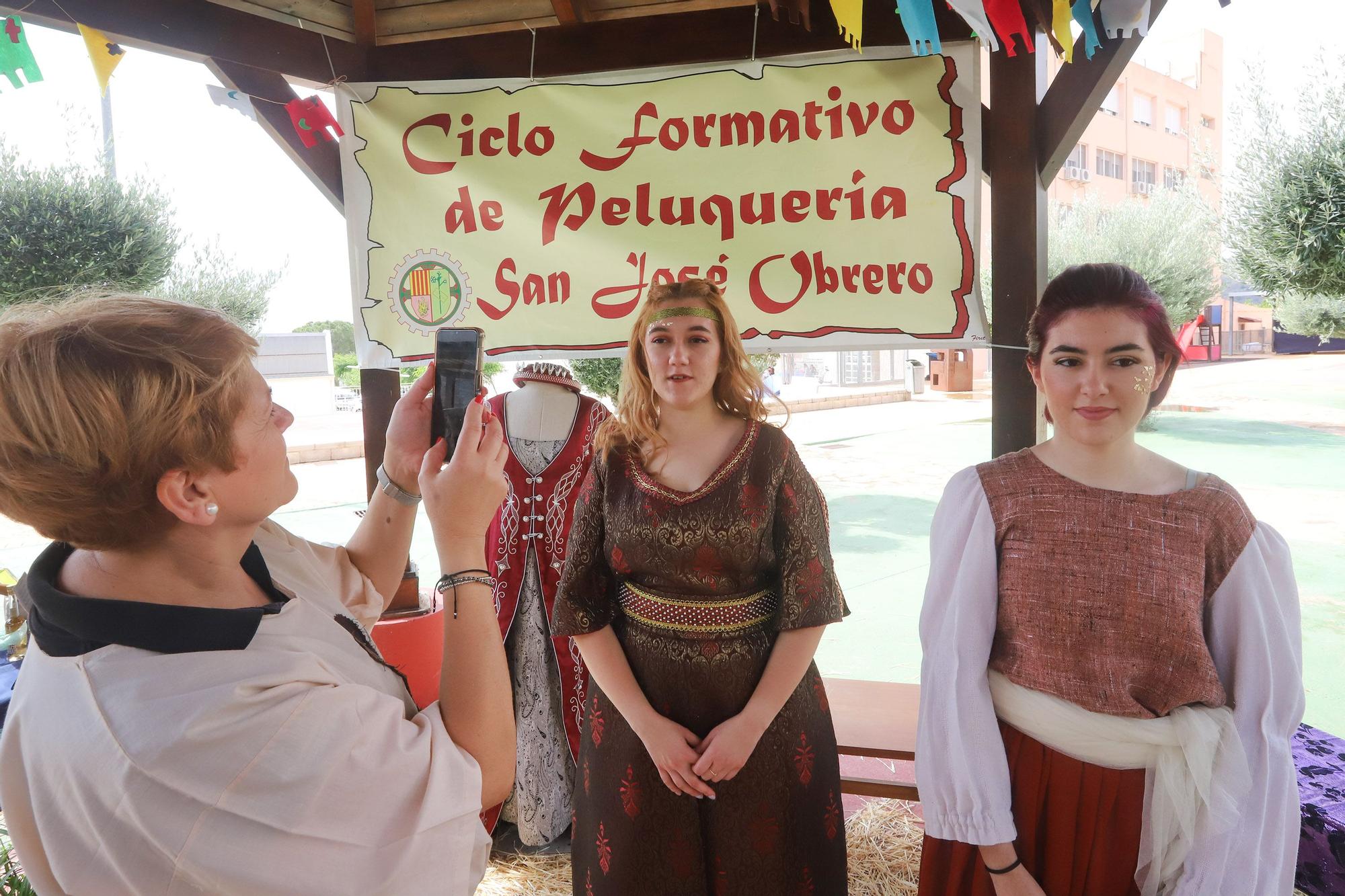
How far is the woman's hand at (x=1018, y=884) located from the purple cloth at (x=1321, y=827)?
0.93 metres

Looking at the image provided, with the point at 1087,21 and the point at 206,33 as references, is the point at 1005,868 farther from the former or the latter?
the point at 206,33

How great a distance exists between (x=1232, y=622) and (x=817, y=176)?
1.71 m

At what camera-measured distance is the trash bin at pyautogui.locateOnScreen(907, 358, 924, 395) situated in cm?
2469

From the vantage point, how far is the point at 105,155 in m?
7.59

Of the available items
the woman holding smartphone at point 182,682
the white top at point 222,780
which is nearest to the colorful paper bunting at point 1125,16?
the woman holding smartphone at point 182,682

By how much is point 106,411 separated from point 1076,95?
2397 millimetres

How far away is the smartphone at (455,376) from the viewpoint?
1128 mm

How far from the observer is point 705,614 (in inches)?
68.6

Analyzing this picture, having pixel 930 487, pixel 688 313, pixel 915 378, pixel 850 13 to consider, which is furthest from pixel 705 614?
pixel 915 378

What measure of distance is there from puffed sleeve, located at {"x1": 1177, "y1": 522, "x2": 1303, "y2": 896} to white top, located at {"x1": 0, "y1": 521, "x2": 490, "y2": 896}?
1249mm

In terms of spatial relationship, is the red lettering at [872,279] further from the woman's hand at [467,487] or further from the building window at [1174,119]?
the building window at [1174,119]

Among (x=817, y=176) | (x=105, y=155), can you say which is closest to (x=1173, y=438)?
(x=817, y=176)

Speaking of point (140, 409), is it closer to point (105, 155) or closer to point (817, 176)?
point (817, 176)

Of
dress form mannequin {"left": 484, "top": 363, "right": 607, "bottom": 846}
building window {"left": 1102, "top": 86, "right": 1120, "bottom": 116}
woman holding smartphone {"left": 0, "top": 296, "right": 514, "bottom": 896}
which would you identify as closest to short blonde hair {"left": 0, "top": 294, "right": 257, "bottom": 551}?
woman holding smartphone {"left": 0, "top": 296, "right": 514, "bottom": 896}
